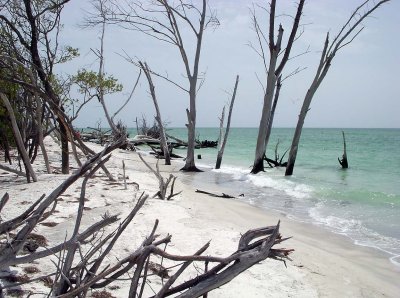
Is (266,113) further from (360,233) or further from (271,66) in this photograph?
(360,233)

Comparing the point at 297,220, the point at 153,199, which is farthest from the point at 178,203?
the point at 297,220

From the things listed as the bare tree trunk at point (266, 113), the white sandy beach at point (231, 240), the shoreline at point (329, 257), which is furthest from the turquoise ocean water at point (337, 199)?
the bare tree trunk at point (266, 113)

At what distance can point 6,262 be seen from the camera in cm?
237

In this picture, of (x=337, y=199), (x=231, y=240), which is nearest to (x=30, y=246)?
(x=231, y=240)

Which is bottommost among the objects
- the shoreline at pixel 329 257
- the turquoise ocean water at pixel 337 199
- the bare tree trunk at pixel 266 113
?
the turquoise ocean water at pixel 337 199

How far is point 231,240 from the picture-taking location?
526cm

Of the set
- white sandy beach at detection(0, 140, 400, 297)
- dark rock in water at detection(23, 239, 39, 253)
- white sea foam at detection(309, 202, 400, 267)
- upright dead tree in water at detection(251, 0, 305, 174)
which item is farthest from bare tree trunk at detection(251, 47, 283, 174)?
dark rock in water at detection(23, 239, 39, 253)

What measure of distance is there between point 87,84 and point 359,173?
12.3 metres

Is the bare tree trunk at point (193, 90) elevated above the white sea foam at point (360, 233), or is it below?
above

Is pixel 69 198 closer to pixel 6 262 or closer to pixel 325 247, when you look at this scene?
pixel 325 247

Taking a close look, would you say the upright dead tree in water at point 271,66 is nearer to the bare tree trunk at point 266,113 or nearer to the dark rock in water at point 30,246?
the bare tree trunk at point 266,113

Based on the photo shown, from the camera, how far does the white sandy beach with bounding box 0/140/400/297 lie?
13.2 ft

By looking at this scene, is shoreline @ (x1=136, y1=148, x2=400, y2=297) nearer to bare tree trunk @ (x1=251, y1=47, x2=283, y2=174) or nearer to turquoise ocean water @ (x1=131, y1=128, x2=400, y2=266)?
turquoise ocean water @ (x1=131, y1=128, x2=400, y2=266)

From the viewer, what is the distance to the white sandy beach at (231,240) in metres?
4.03
